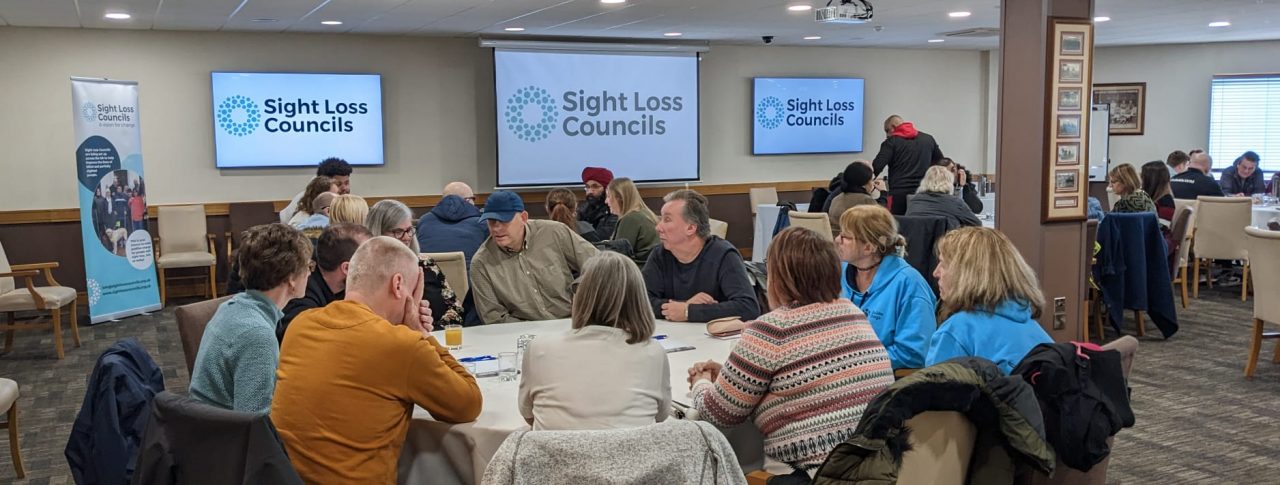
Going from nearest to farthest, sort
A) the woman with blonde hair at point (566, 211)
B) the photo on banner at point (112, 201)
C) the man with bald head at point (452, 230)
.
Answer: the man with bald head at point (452, 230), the woman with blonde hair at point (566, 211), the photo on banner at point (112, 201)

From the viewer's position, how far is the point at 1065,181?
559 cm

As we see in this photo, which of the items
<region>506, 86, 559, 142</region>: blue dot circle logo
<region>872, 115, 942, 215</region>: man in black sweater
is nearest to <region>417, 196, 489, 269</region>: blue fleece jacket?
<region>872, 115, 942, 215</region>: man in black sweater

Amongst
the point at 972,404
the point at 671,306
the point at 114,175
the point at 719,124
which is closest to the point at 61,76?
the point at 114,175

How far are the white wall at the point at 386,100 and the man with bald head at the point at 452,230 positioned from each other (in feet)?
14.7

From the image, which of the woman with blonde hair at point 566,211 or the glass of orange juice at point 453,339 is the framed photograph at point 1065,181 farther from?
the glass of orange juice at point 453,339

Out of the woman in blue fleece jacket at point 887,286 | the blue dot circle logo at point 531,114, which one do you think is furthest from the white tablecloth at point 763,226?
the woman in blue fleece jacket at point 887,286

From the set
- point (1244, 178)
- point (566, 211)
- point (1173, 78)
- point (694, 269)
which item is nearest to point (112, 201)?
point (566, 211)

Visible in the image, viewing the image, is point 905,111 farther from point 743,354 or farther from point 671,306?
point 743,354

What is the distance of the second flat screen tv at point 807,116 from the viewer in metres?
11.7

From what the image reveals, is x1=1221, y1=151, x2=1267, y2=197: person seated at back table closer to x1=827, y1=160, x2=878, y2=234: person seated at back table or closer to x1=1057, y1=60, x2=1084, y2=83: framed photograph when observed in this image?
x1=827, y1=160, x2=878, y2=234: person seated at back table

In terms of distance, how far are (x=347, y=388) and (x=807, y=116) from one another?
9.92 meters

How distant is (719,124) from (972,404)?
30.6 feet

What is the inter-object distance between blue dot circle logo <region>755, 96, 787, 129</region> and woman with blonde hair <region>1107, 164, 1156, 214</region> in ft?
15.4

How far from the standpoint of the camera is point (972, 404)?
7.95 feet
